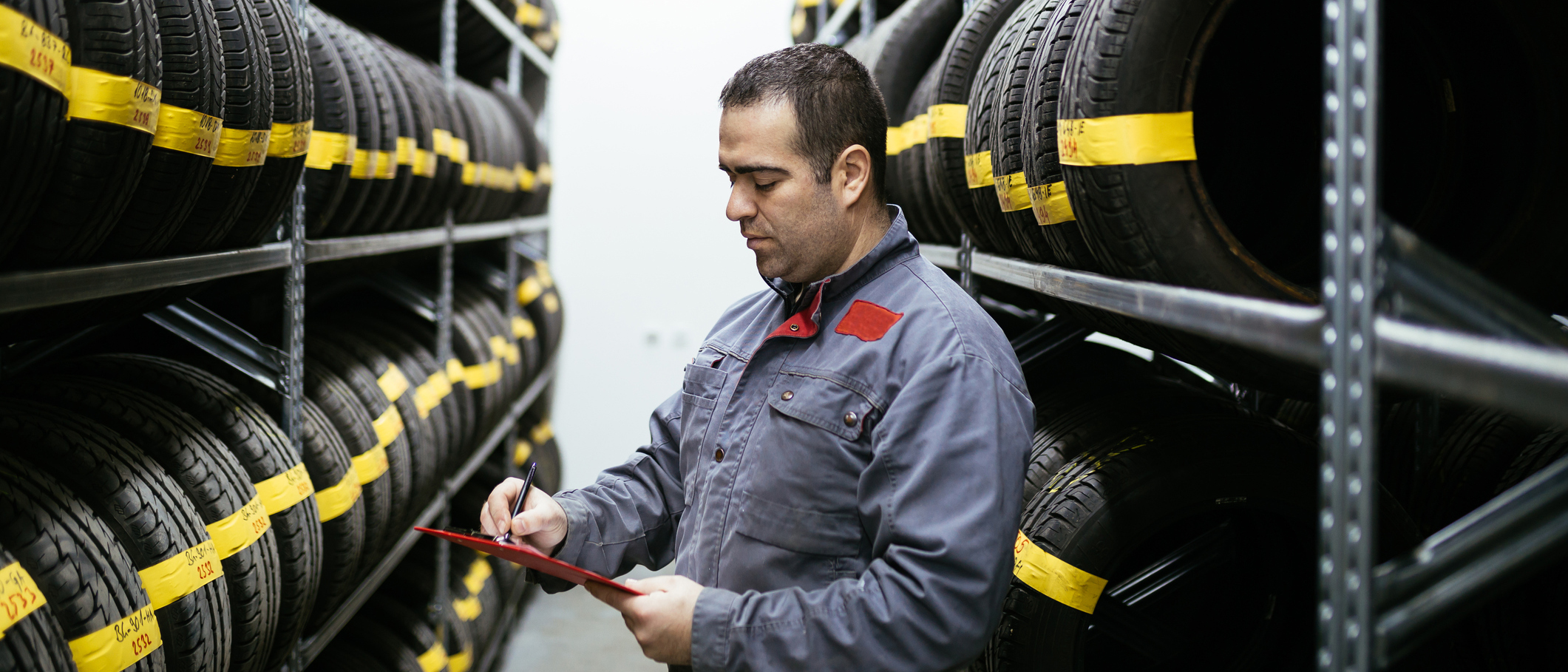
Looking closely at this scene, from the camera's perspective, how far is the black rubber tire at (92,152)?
110 cm

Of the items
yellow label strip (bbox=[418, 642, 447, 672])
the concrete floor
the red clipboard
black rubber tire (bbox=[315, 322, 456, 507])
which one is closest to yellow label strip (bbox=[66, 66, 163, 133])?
the red clipboard

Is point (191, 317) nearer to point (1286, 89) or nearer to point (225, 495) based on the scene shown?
point (225, 495)

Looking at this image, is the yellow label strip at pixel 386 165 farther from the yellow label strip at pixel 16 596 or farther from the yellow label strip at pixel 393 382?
the yellow label strip at pixel 16 596

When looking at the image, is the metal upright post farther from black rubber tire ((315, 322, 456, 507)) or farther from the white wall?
the white wall

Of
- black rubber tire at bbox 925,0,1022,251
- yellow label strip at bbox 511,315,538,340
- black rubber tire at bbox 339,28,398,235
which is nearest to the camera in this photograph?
black rubber tire at bbox 925,0,1022,251

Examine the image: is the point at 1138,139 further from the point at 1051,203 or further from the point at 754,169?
the point at 754,169

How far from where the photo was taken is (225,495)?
1.65m

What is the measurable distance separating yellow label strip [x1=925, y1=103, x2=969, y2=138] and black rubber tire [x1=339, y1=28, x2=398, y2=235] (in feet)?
4.39

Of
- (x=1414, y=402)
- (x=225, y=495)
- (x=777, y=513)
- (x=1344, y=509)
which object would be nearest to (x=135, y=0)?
(x=225, y=495)

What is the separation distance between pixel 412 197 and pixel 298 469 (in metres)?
1.21

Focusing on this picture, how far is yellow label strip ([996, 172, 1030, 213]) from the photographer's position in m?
1.68

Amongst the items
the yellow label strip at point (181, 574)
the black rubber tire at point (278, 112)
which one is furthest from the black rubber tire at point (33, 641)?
the black rubber tire at point (278, 112)

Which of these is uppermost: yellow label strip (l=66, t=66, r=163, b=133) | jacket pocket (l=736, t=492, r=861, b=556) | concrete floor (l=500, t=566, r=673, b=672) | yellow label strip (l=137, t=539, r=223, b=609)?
yellow label strip (l=66, t=66, r=163, b=133)

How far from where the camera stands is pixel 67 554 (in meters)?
1.22
